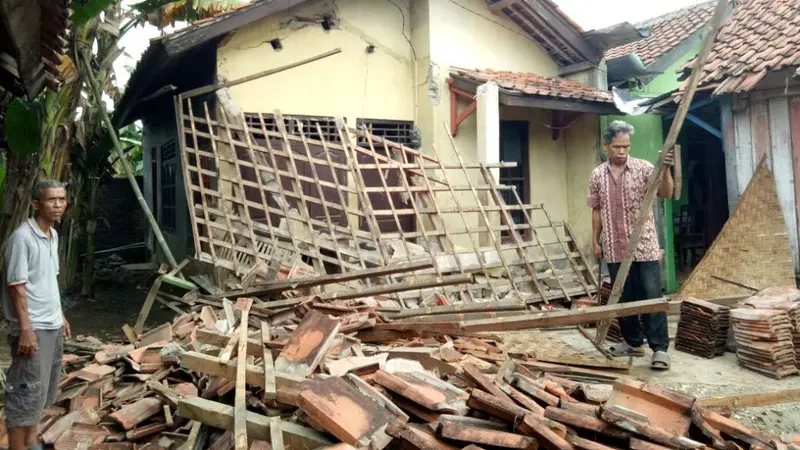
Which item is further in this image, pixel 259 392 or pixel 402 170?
pixel 402 170

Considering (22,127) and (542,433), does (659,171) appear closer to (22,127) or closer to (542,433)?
(542,433)

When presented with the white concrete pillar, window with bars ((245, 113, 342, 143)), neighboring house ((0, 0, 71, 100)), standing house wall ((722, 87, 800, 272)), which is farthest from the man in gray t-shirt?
standing house wall ((722, 87, 800, 272))

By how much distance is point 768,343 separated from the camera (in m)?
4.04

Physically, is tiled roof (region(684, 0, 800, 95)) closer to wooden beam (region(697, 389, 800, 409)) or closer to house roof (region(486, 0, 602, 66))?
house roof (region(486, 0, 602, 66))

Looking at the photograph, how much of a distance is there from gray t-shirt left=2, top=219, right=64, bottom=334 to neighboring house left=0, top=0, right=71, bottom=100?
1.11 m

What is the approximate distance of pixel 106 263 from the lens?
45.5 ft

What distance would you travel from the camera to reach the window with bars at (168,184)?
10.4 meters

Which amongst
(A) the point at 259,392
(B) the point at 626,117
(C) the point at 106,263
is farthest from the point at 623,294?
(C) the point at 106,263

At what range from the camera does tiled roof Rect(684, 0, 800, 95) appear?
6.71 metres

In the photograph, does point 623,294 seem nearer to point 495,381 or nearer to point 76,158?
point 495,381

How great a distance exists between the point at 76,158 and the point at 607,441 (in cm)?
894

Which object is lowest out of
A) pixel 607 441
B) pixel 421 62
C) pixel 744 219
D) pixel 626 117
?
pixel 607 441

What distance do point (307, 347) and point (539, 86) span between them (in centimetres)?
665

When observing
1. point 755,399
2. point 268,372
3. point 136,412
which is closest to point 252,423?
point 268,372
